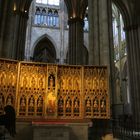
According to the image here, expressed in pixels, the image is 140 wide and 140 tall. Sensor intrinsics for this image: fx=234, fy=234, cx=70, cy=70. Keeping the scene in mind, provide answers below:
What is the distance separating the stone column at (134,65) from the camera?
18.4 m

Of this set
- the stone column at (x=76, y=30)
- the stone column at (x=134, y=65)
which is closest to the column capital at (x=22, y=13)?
the stone column at (x=76, y=30)

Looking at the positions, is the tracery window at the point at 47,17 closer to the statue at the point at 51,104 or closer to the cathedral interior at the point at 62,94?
the cathedral interior at the point at 62,94

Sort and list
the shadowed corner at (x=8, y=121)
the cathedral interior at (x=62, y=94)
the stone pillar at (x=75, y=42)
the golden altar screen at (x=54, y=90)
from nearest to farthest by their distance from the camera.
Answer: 1. the shadowed corner at (x=8, y=121)
2. the cathedral interior at (x=62, y=94)
3. the golden altar screen at (x=54, y=90)
4. the stone pillar at (x=75, y=42)

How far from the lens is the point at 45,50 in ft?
121

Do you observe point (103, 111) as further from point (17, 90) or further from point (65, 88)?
point (17, 90)

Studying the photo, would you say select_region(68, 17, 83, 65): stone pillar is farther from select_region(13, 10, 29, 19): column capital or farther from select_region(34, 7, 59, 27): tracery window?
select_region(34, 7, 59, 27): tracery window

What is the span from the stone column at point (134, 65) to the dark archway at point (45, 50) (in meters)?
15.9

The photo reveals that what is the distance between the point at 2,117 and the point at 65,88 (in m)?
4.56

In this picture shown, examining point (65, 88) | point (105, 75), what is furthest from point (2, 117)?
point (105, 75)

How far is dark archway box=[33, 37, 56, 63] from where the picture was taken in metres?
34.8

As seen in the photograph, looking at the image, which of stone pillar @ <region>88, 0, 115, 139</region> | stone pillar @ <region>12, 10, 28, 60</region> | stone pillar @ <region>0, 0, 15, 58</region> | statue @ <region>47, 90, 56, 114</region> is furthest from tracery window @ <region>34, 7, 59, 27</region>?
statue @ <region>47, 90, 56, 114</region>

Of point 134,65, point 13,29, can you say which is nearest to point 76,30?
point 134,65

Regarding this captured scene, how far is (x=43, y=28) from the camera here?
35.2 metres

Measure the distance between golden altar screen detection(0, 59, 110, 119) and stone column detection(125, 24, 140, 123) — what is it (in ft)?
32.9
